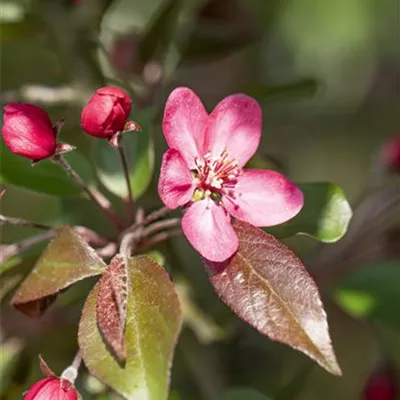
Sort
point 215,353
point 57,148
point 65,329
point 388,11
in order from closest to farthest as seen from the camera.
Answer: point 57,148 < point 65,329 < point 215,353 < point 388,11

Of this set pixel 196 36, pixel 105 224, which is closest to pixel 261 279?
pixel 105 224

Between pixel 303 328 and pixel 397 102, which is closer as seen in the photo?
pixel 303 328

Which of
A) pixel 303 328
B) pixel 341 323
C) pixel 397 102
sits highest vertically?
pixel 303 328

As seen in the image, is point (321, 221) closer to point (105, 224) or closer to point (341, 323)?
point (105, 224)

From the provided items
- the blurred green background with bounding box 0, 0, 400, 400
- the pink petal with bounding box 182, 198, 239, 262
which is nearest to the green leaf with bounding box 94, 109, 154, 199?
the blurred green background with bounding box 0, 0, 400, 400

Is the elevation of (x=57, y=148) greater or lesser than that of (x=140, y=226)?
greater
